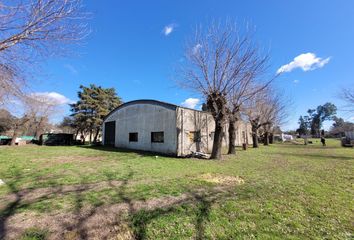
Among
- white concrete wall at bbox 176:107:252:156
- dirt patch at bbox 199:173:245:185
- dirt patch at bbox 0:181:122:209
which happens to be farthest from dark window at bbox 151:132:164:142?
dirt patch at bbox 0:181:122:209

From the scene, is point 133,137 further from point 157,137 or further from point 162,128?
point 162,128

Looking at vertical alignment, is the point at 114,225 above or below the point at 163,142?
below

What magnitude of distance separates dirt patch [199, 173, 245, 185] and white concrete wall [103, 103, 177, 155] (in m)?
7.75

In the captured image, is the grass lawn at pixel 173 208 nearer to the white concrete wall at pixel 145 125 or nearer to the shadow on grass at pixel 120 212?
the shadow on grass at pixel 120 212

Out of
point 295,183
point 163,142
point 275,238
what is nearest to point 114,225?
point 275,238

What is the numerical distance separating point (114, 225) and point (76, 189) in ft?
8.99

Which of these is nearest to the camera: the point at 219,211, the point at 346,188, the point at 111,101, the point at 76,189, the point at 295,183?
the point at 219,211

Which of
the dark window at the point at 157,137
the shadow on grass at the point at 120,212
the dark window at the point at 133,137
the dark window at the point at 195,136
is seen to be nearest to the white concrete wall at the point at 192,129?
the dark window at the point at 195,136

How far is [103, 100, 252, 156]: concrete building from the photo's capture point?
629 inches

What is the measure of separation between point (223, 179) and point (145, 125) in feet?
39.5

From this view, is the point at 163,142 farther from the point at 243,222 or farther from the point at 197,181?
the point at 243,222

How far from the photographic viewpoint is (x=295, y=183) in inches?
273

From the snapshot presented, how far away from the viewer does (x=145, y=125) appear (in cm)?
1850

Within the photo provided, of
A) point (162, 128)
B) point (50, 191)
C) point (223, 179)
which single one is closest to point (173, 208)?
point (223, 179)
